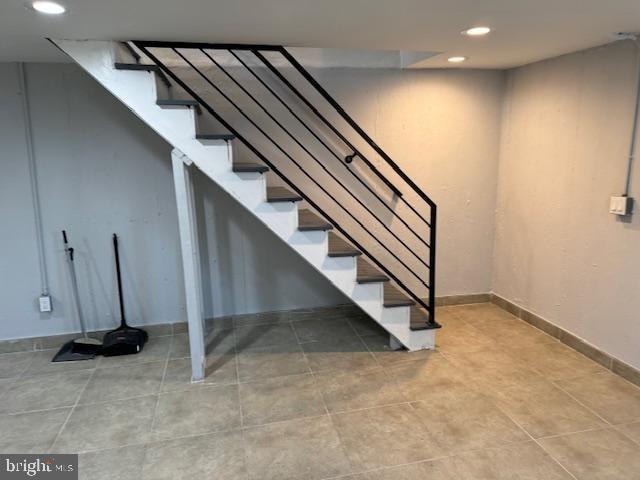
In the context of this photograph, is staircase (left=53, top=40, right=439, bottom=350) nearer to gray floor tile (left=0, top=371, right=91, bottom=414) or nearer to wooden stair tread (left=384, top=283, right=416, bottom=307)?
wooden stair tread (left=384, top=283, right=416, bottom=307)

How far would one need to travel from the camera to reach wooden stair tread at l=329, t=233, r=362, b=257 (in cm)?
315

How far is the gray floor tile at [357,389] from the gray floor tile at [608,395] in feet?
3.76

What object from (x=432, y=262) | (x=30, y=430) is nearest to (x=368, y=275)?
(x=432, y=262)

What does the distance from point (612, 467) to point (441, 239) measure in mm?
2393

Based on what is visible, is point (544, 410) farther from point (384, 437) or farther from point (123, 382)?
point (123, 382)

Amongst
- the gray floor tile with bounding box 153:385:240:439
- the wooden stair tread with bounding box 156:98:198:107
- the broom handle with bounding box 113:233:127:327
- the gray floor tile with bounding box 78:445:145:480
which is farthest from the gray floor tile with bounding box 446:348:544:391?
the broom handle with bounding box 113:233:127:327

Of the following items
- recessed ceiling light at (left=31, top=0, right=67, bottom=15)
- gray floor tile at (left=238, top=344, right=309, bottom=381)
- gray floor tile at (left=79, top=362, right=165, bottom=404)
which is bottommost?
gray floor tile at (left=79, top=362, right=165, bottom=404)

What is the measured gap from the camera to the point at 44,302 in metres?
3.55

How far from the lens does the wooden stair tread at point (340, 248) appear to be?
315 cm

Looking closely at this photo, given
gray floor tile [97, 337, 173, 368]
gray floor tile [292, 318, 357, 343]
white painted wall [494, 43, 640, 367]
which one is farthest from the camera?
gray floor tile [292, 318, 357, 343]

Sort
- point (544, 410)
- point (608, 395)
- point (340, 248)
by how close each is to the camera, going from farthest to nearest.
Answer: point (340, 248) → point (608, 395) → point (544, 410)

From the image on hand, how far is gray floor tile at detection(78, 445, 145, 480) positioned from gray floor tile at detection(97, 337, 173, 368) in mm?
1044

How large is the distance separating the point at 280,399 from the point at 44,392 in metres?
1.63

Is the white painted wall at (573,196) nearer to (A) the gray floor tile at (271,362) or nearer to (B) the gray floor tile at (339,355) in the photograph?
(B) the gray floor tile at (339,355)
